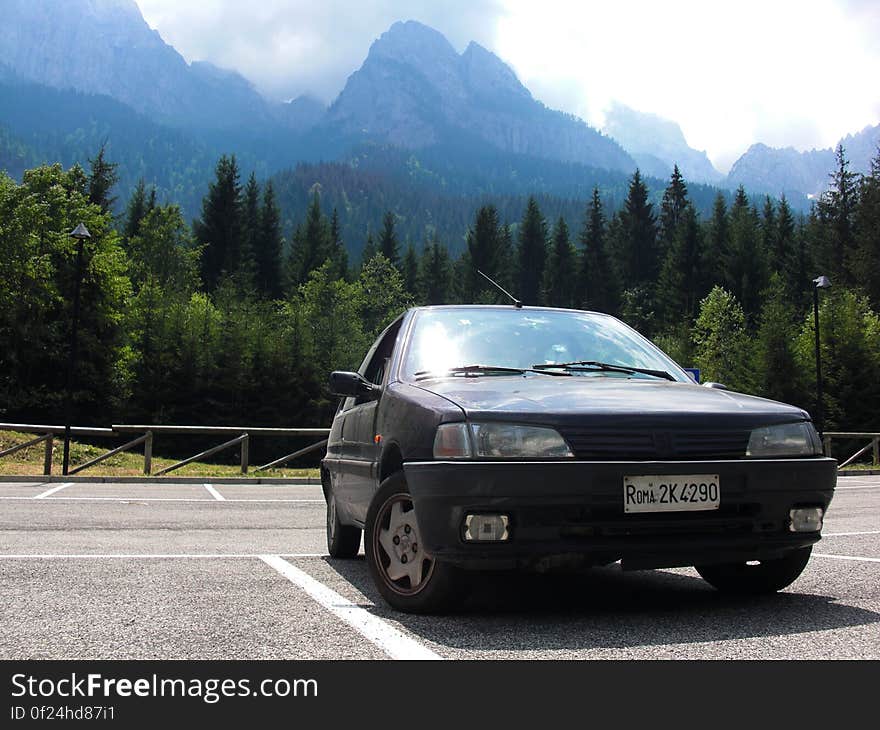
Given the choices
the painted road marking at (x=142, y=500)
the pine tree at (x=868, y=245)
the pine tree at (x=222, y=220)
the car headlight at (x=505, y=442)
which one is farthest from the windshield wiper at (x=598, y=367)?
the pine tree at (x=222, y=220)

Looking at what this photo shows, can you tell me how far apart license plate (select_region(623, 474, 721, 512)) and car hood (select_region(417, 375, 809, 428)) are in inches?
9.4

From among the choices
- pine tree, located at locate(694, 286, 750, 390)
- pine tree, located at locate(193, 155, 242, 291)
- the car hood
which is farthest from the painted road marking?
pine tree, located at locate(193, 155, 242, 291)

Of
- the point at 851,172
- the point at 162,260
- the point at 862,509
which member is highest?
the point at 851,172

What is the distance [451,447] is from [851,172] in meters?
81.7

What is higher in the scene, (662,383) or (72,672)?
(662,383)

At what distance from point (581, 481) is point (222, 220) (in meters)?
83.9

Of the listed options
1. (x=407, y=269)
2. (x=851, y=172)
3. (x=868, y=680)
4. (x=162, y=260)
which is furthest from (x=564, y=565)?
(x=407, y=269)

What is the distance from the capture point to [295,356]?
51688mm

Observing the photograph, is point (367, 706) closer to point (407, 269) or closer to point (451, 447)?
point (451, 447)

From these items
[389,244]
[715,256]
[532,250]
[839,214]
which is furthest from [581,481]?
[532,250]

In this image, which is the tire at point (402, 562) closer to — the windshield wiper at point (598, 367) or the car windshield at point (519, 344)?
the car windshield at point (519, 344)

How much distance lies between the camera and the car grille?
146 inches

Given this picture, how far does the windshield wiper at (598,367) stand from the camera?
15.9 feet

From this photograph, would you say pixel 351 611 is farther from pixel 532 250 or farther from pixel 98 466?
pixel 532 250
